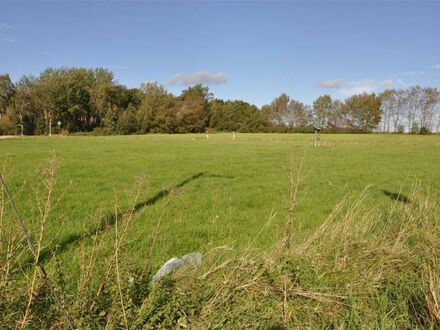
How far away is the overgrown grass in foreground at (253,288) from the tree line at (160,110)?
7761 centimetres

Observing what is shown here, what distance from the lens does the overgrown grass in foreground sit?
265 centimetres

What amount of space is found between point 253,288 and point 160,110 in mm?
92461

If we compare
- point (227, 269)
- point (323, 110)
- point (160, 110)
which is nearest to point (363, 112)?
point (323, 110)

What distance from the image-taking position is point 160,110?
93.2 m

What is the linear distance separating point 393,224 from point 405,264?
108 centimetres

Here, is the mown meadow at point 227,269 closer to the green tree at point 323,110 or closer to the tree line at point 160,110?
the tree line at point 160,110

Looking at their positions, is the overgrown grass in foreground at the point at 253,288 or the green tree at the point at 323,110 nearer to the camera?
the overgrown grass in foreground at the point at 253,288

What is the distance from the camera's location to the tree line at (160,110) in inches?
3223

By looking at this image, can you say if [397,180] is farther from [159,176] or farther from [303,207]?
[159,176]

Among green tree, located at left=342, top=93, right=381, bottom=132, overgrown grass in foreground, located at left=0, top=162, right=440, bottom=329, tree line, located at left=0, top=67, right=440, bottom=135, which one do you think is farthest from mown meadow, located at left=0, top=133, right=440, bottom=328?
green tree, located at left=342, top=93, right=381, bottom=132

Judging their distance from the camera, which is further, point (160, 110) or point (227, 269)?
point (160, 110)

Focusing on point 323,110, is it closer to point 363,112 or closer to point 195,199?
point 363,112

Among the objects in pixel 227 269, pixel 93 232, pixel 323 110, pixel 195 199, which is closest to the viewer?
pixel 227 269

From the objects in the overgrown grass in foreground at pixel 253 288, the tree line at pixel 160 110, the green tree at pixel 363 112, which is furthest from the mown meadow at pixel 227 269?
the green tree at pixel 363 112
